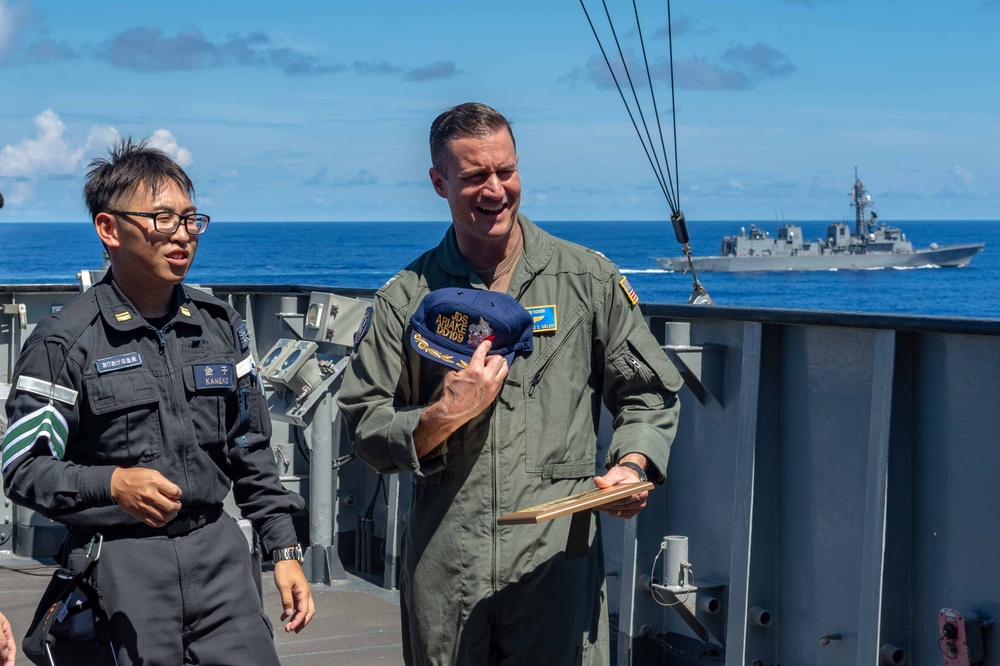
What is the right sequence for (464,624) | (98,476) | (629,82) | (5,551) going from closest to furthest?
(98,476) < (464,624) < (629,82) < (5,551)

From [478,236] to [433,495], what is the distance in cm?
63

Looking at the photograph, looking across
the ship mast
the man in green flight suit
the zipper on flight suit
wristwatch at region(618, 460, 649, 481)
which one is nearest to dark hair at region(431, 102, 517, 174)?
the man in green flight suit

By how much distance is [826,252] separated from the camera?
116 meters

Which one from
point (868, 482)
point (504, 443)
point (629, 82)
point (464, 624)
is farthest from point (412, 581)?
point (629, 82)

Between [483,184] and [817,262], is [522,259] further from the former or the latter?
[817,262]

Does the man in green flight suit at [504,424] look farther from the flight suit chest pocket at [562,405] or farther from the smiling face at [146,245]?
the smiling face at [146,245]

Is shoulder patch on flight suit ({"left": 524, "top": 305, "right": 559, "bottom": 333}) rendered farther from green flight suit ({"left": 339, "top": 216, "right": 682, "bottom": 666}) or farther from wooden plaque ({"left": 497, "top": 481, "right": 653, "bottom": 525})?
wooden plaque ({"left": 497, "top": 481, "right": 653, "bottom": 525})

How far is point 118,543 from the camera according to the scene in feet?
9.20

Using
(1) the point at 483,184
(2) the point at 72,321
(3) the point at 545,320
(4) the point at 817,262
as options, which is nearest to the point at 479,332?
(3) the point at 545,320

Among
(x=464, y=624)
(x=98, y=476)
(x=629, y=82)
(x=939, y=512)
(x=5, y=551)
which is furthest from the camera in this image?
(x=5, y=551)

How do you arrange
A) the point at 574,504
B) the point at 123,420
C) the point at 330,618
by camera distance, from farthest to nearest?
the point at 330,618, the point at 123,420, the point at 574,504

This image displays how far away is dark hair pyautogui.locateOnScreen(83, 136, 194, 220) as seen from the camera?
2902 mm

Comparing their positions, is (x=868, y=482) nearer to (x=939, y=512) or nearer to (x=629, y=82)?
(x=939, y=512)

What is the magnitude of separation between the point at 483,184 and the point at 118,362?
922 millimetres
